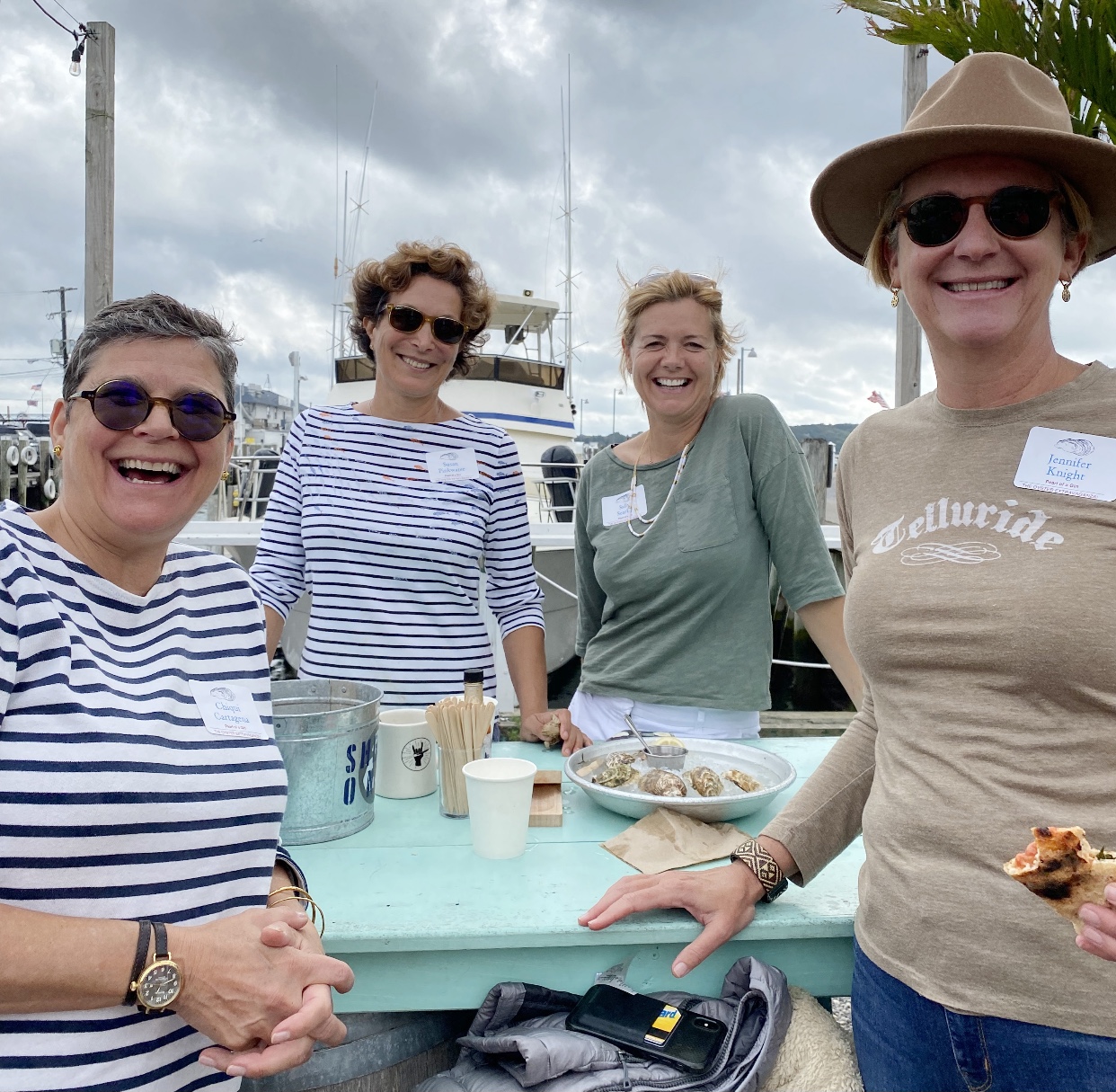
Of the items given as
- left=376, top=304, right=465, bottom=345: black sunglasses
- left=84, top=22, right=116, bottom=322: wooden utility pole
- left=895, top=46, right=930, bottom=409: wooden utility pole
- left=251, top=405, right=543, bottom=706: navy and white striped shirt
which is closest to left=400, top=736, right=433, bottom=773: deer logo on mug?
left=251, top=405, right=543, bottom=706: navy and white striped shirt

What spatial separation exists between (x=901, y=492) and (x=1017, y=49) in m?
3.53

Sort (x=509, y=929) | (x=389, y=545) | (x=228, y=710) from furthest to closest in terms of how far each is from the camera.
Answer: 1. (x=389, y=545)
2. (x=509, y=929)
3. (x=228, y=710)

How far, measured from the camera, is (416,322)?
240cm

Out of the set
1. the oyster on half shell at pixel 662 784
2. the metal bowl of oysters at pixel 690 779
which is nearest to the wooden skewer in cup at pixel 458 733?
the metal bowl of oysters at pixel 690 779

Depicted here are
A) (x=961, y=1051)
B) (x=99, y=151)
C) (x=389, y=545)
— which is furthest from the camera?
(x=99, y=151)

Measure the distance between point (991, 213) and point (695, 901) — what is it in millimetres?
1255

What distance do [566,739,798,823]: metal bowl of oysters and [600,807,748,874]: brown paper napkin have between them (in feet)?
0.12

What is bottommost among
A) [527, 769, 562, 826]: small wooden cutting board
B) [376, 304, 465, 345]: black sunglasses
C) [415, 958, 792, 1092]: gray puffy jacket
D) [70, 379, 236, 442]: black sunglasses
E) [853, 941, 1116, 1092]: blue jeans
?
[415, 958, 792, 1092]: gray puffy jacket

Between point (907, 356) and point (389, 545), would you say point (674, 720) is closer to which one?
point (389, 545)

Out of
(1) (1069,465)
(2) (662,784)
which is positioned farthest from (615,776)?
(1) (1069,465)

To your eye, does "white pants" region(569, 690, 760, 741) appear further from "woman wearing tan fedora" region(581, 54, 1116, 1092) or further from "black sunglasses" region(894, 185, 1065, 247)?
"black sunglasses" region(894, 185, 1065, 247)

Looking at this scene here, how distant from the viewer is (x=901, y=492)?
1458 millimetres

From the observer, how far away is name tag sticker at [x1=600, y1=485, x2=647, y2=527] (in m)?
2.52

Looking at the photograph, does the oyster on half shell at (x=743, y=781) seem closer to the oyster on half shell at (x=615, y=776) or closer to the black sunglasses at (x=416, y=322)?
the oyster on half shell at (x=615, y=776)
